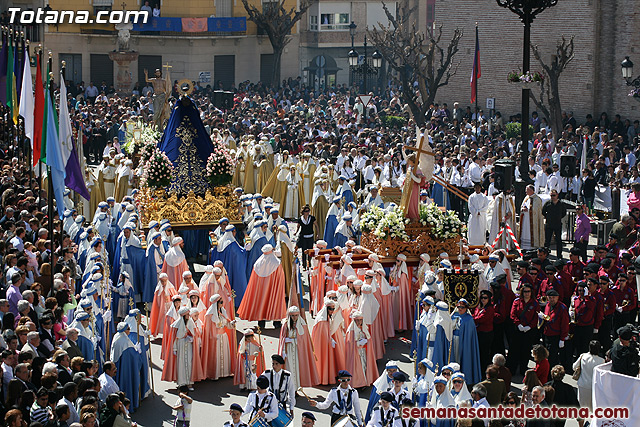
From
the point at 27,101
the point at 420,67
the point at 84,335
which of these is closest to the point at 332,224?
the point at 27,101

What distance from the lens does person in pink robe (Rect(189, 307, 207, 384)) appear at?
14766mm

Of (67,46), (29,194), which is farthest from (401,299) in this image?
(67,46)

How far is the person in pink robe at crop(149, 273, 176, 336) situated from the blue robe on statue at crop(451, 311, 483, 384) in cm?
445

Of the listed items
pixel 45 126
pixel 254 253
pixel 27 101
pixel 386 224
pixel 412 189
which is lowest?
pixel 254 253

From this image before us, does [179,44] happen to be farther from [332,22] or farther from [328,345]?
[328,345]

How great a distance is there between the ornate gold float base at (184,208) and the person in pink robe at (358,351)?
6087 mm

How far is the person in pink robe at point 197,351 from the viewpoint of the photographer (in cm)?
1477

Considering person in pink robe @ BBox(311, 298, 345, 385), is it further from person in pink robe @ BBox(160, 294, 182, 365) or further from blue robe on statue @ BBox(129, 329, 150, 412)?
blue robe on statue @ BBox(129, 329, 150, 412)

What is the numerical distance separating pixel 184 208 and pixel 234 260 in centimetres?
211

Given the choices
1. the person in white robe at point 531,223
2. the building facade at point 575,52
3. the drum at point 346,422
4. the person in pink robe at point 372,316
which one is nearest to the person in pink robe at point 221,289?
the person in pink robe at point 372,316

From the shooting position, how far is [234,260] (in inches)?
728

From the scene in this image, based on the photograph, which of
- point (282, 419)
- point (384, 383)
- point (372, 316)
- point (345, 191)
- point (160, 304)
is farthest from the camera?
point (345, 191)

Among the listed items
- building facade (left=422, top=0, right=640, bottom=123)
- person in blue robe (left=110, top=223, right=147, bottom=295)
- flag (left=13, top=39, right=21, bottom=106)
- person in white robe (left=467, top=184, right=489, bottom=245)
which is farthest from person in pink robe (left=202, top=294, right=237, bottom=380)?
building facade (left=422, top=0, right=640, bottom=123)

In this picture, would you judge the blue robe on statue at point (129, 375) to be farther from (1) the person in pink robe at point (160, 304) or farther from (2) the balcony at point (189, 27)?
(2) the balcony at point (189, 27)
